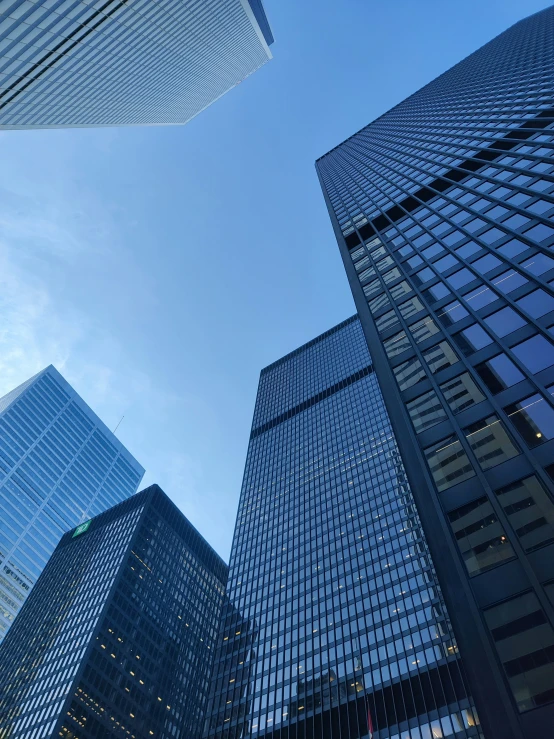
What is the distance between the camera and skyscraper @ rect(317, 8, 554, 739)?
47.8 ft

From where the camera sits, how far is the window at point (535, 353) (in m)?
20.4

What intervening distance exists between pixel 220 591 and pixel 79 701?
2772 inches

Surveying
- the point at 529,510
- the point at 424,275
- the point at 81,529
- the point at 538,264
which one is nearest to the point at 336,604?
the point at 424,275

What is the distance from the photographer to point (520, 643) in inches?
555

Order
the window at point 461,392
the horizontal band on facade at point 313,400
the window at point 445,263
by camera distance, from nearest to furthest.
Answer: the window at point 461,392, the window at point 445,263, the horizontal band on facade at point 313,400

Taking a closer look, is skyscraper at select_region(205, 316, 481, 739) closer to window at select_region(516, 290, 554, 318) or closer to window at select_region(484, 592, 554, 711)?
window at select_region(516, 290, 554, 318)

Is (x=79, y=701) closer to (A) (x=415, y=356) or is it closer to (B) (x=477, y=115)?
(A) (x=415, y=356)

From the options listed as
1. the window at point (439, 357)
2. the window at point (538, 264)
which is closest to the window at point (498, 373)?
the window at point (439, 357)

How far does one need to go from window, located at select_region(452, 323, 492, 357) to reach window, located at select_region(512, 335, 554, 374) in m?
1.95

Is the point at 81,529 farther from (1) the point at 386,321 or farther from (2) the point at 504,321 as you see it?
(2) the point at 504,321

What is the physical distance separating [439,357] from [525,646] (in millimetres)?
14197

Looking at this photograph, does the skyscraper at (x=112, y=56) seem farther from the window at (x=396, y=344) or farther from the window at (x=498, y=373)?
the window at (x=498, y=373)

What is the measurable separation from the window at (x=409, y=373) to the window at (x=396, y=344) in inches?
57.0

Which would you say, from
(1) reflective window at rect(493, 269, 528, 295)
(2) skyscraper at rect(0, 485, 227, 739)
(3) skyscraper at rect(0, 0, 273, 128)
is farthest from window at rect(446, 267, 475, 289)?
(2) skyscraper at rect(0, 485, 227, 739)
